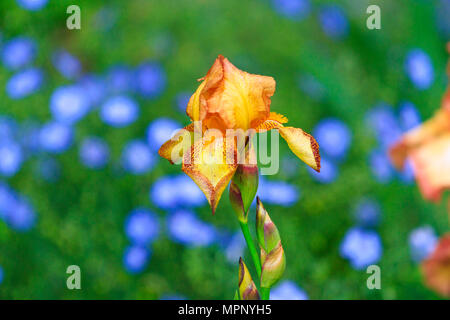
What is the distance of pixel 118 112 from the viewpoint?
6.29ft

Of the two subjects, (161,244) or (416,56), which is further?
(416,56)

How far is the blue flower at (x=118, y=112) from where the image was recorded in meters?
1.88

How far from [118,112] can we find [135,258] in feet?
2.02

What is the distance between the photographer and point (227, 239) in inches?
62.1

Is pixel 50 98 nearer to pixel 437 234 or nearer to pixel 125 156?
pixel 125 156

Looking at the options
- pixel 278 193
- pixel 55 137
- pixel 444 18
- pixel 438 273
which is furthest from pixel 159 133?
pixel 444 18

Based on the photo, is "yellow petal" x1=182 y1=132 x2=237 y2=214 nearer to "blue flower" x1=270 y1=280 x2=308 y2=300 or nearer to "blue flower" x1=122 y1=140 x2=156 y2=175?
"blue flower" x1=270 y1=280 x2=308 y2=300

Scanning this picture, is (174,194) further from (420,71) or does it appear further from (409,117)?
(420,71)

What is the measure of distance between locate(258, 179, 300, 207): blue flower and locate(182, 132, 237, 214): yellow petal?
867 mm

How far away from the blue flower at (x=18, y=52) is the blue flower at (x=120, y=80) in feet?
1.02

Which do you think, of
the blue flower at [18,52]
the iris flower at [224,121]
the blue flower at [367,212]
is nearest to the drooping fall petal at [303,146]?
the iris flower at [224,121]
